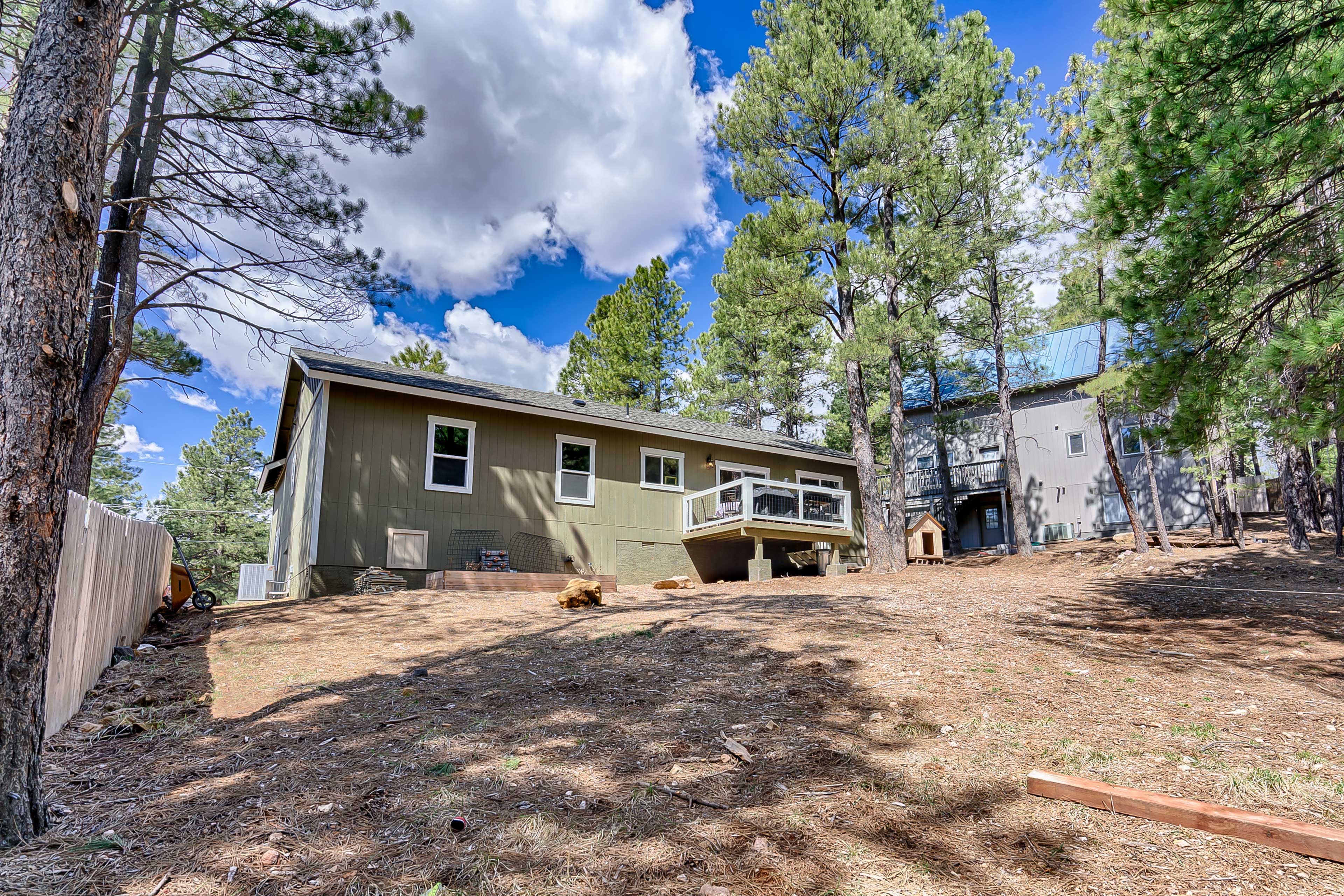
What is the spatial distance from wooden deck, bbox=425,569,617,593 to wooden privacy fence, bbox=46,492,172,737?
4406 millimetres

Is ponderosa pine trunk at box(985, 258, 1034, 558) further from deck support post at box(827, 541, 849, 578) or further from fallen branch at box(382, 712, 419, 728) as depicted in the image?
fallen branch at box(382, 712, 419, 728)

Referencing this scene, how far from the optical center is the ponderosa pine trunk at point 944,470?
23.7 m

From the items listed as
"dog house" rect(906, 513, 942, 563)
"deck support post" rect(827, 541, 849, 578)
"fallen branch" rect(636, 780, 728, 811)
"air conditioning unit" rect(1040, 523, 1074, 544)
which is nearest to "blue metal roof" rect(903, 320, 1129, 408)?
"air conditioning unit" rect(1040, 523, 1074, 544)

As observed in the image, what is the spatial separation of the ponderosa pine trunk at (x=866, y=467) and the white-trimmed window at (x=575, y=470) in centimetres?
558

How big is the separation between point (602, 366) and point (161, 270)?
60.2 feet

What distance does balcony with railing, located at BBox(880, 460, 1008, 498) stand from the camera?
81.7ft

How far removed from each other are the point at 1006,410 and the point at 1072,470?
7.28 metres

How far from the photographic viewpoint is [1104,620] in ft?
23.8

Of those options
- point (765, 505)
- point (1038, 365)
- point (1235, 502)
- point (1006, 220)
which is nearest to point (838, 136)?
point (1006, 220)

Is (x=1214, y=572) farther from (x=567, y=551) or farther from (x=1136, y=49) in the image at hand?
(x=567, y=551)

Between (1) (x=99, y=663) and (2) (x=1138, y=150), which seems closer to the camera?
(1) (x=99, y=663)

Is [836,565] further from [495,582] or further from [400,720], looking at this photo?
[400,720]

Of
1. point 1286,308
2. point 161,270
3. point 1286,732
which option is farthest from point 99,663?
point 1286,308

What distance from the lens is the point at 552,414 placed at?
1417 centimetres
